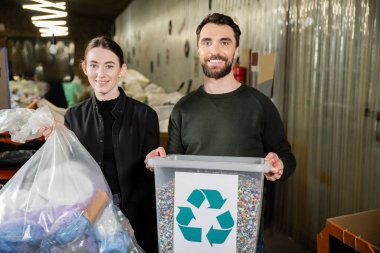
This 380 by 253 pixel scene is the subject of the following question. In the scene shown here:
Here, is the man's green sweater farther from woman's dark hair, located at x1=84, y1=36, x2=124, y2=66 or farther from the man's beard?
woman's dark hair, located at x1=84, y1=36, x2=124, y2=66

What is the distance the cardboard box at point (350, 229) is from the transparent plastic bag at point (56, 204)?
843 mm

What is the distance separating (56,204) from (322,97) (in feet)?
6.40

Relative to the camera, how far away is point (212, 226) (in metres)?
1.04

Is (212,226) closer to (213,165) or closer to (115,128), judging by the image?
(213,165)

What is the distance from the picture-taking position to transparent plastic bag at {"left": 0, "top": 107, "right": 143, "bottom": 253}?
0.93 m

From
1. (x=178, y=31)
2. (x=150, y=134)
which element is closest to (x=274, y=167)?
(x=150, y=134)

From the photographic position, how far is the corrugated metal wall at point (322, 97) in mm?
2092

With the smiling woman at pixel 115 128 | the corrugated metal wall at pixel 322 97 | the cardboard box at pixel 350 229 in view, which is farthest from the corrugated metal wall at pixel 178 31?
the smiling woman at pixel 115 128

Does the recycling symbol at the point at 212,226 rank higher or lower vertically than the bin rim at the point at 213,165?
lower

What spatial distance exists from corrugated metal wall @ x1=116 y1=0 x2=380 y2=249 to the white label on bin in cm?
136

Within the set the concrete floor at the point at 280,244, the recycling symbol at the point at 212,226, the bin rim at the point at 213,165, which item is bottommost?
the concrete floor at the point at 280,244

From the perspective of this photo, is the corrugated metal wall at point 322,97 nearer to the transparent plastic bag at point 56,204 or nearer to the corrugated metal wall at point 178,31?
the corrugated metal wall at point 178,31

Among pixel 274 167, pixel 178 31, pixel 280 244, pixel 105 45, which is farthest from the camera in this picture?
pixel 178 31

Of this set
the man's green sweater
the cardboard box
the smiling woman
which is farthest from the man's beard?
the cardboard box
